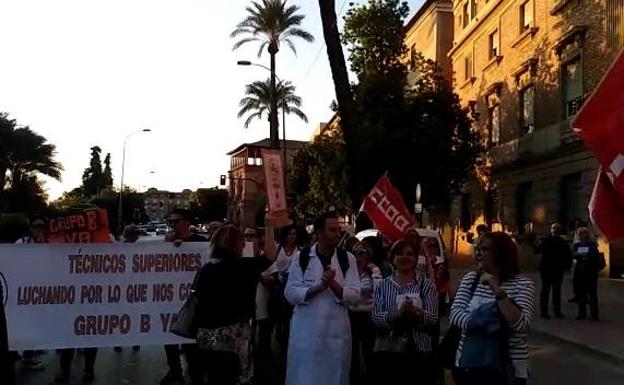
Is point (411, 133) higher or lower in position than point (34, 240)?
higher

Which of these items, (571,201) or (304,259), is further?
(571,201)

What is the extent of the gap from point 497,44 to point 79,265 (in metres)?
29.8

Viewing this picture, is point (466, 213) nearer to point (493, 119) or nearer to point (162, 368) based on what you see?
point (493, 119)

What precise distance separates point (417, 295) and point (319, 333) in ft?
2.76

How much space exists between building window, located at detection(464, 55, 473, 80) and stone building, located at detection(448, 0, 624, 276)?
2.1 inches

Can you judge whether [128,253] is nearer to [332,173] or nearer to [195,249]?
[195,249]

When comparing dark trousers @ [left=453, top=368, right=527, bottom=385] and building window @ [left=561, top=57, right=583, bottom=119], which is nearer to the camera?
dark trousers @ [left=453, top=368, right=527, bottom=385]

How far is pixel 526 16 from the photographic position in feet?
104

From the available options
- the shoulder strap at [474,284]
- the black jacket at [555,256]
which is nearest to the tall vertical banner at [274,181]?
the shoulder strap at [474,284]

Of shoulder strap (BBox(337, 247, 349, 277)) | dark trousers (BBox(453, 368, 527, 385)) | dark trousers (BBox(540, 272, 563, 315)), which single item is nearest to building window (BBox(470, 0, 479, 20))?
dark trousers (BBox(540, 272, 563, 315))

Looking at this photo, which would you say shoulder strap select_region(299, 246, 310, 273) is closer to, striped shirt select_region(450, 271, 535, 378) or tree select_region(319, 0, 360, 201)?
striped shirt select_region(450, 271, 535, 378)

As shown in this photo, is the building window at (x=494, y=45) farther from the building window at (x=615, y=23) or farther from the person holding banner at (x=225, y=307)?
the person holding banner at (x=225, y=307)

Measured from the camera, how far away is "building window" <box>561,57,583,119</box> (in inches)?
1037

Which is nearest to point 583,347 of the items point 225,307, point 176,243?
point 176,243
